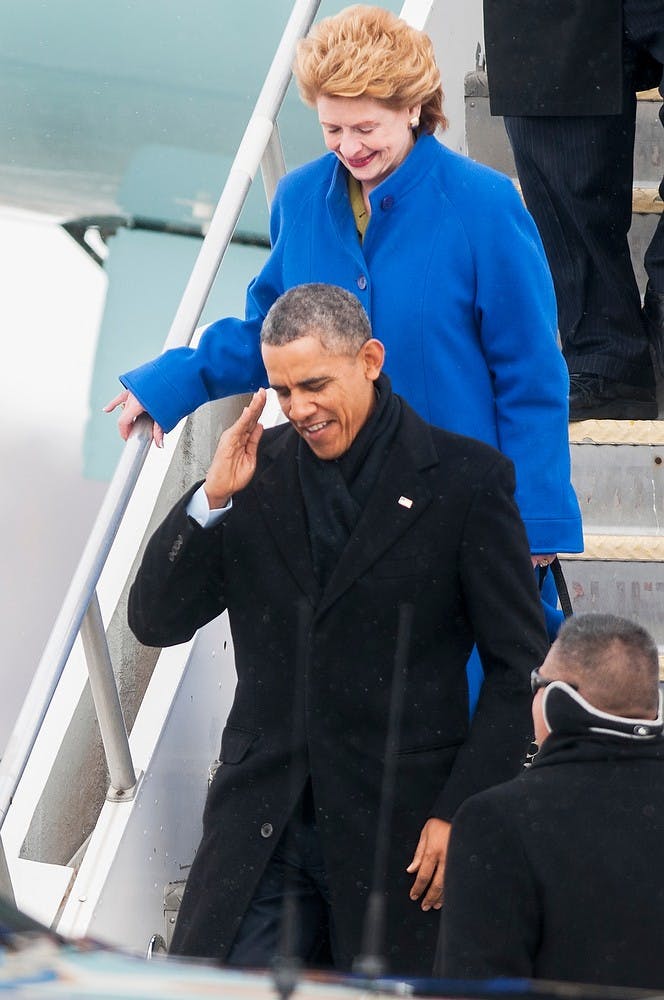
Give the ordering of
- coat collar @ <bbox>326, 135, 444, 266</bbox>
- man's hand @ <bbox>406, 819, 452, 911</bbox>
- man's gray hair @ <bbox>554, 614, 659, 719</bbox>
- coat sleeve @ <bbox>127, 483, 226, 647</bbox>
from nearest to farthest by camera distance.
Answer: man's gray hair @ <bbox>554, 614, 659, 719</bbox> → man's hand @ <bbox>406, 819, 452, 911</bbox> → coat sleeve @ <bbox>127, 483, 226, 647</bbox> → coat collar @ <bbox>326, 135, 444, 266</bbox>

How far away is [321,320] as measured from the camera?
80.2 inches

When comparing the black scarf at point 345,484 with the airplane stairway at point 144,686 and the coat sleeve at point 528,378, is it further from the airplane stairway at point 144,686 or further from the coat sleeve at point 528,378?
the airplane stairway at point 144,686

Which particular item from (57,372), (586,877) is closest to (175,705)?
(586,877)

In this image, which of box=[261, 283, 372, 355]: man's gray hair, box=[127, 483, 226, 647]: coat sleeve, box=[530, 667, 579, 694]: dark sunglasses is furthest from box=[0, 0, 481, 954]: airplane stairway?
box=[530, 667, 579, 694]: dark sunglasses

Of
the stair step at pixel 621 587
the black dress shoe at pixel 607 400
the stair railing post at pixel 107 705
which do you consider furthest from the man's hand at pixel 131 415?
the black dress shoe at pixel 607 400

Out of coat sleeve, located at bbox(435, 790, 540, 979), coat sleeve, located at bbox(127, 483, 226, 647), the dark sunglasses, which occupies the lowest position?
coat sleeve, located at bbox(435, 790, 540, 979)

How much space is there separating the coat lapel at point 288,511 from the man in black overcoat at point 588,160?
128 centimetres

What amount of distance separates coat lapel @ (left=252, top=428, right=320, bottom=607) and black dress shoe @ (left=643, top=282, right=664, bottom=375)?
143cm

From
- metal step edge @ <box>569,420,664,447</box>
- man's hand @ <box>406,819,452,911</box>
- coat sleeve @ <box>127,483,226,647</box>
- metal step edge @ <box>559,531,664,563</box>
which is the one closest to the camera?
man's hand @ <box>406,819,452,911</box>

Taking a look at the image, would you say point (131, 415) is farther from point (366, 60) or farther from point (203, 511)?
point (366, 60)

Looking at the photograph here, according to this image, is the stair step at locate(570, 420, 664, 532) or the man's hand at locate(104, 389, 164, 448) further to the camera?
the stair step at locate(570, 420, 664, 532)

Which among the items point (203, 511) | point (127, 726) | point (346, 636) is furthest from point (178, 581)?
point (127, 726)

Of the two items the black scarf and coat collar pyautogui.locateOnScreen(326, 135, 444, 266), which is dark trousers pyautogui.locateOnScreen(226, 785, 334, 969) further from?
coat collar pyautogui.locateOnScreen(326, 135, 444, 266)

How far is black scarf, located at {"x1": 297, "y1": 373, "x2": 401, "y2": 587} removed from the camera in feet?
6.84
